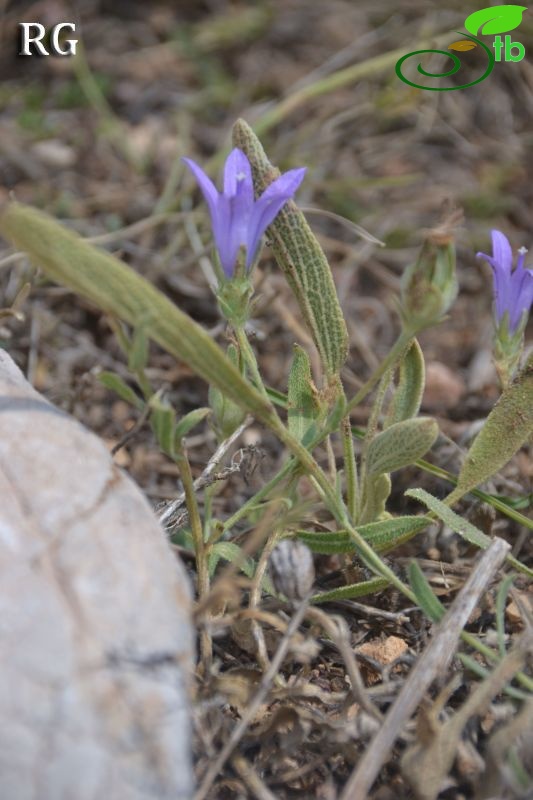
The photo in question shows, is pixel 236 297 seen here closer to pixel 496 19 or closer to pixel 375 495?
pixel 375 495

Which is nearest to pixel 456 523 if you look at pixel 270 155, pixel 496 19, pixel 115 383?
pixel 115 383

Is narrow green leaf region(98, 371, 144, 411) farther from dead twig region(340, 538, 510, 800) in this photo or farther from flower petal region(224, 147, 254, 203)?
dead twig region(340, 538, 510, 800)

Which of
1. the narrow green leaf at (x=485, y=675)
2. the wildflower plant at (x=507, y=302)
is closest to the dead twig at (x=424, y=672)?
the narrow green leaf at (x=485, y=675)

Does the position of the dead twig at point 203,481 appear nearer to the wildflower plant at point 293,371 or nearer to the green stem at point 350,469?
the wildflower plant at point 293,371

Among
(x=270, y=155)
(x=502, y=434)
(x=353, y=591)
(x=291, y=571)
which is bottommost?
(x=353, y=591)

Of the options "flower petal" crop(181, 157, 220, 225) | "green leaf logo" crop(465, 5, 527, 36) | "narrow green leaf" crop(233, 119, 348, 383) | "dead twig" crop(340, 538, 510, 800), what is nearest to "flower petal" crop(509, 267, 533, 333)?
"narrow green leaf" crop(233, 119, 348, 383)

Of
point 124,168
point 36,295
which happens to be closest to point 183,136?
point 124,168
